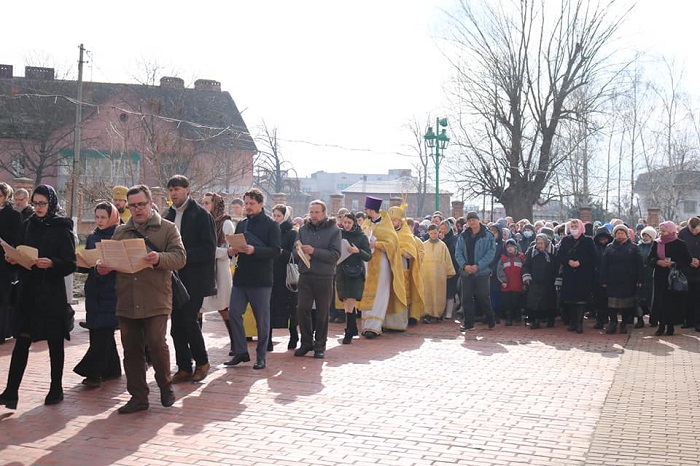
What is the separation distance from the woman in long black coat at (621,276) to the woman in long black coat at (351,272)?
4.46m

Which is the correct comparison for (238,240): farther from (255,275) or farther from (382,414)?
(382,414)

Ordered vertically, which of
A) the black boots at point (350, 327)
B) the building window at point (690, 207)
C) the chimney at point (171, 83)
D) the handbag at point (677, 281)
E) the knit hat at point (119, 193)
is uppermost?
the chimney at point (171, 83)

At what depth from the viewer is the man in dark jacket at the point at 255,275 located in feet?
30.5

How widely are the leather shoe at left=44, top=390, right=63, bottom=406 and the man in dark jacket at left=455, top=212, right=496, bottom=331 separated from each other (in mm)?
7579

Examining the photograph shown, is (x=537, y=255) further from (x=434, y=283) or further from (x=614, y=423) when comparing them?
(x=614, y=423)

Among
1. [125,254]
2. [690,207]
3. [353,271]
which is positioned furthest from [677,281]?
[690,207]

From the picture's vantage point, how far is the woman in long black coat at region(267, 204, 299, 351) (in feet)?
36.2

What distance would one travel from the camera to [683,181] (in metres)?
49.8

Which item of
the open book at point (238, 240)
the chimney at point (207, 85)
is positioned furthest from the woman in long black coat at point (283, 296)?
the chimney at point (207, 85)

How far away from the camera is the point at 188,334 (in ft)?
28.1

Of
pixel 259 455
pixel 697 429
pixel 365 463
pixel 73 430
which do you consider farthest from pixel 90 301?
pixel 697 429

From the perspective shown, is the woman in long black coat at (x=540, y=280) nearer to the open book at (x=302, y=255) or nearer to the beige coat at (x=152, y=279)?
the open book at (x=302, y=255)

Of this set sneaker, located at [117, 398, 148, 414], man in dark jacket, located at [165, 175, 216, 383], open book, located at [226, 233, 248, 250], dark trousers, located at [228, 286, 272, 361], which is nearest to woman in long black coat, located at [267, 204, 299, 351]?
dark trousers, located at [228, 286, 272, 361]

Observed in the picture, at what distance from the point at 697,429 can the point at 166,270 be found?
15.7ft
